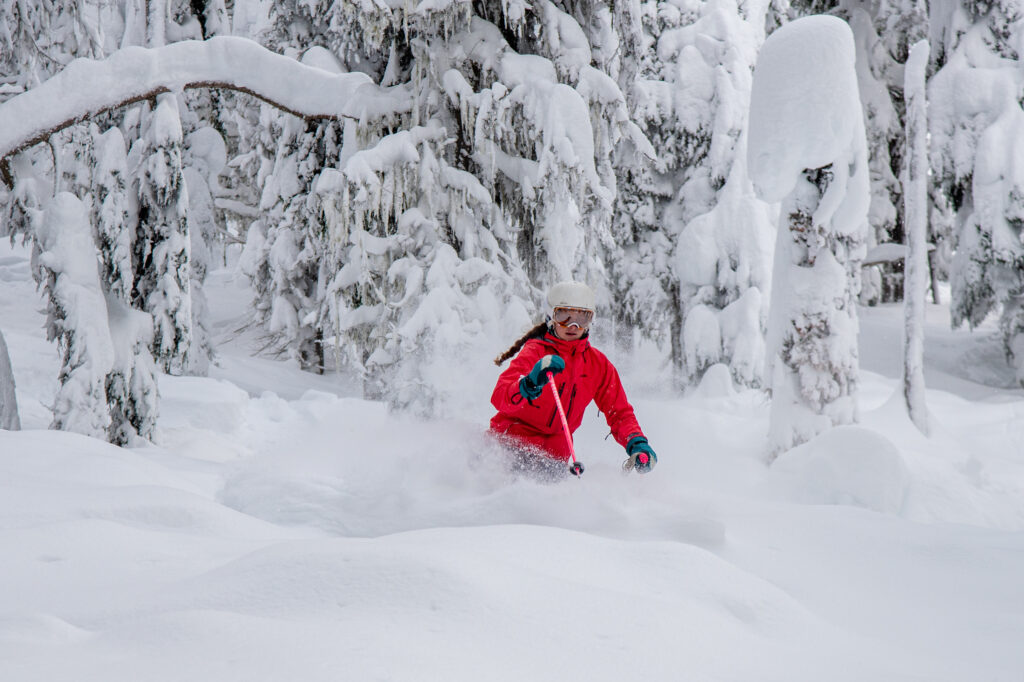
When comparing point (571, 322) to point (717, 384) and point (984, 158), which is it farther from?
point (984, 158)

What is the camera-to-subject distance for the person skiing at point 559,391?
4.91 meters

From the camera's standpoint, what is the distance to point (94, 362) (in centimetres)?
678

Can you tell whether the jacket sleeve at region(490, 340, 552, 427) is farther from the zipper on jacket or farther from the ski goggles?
the ski goggles

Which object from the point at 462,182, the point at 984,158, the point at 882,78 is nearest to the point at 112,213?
the point at 462,182

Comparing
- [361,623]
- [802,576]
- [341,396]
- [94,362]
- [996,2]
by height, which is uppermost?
[996,2]

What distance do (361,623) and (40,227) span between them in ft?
20.3

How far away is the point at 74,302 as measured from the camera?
6758 millimetres

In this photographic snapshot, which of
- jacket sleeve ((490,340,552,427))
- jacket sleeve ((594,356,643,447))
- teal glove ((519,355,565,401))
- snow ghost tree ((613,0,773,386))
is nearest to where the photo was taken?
teal glove ((519,355,565,401))

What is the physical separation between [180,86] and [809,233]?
250 inches

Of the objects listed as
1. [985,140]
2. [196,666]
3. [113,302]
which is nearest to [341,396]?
[113,302]

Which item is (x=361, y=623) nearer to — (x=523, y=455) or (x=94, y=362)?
(x=523, y=455)

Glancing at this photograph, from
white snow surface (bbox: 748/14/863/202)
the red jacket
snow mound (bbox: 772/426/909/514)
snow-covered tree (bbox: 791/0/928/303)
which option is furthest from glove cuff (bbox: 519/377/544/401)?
snow-covered tree (bbox: 791/0/928/303)

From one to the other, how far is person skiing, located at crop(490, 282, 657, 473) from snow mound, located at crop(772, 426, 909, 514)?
2.55 metres

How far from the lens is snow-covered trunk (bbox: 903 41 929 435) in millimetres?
9727
